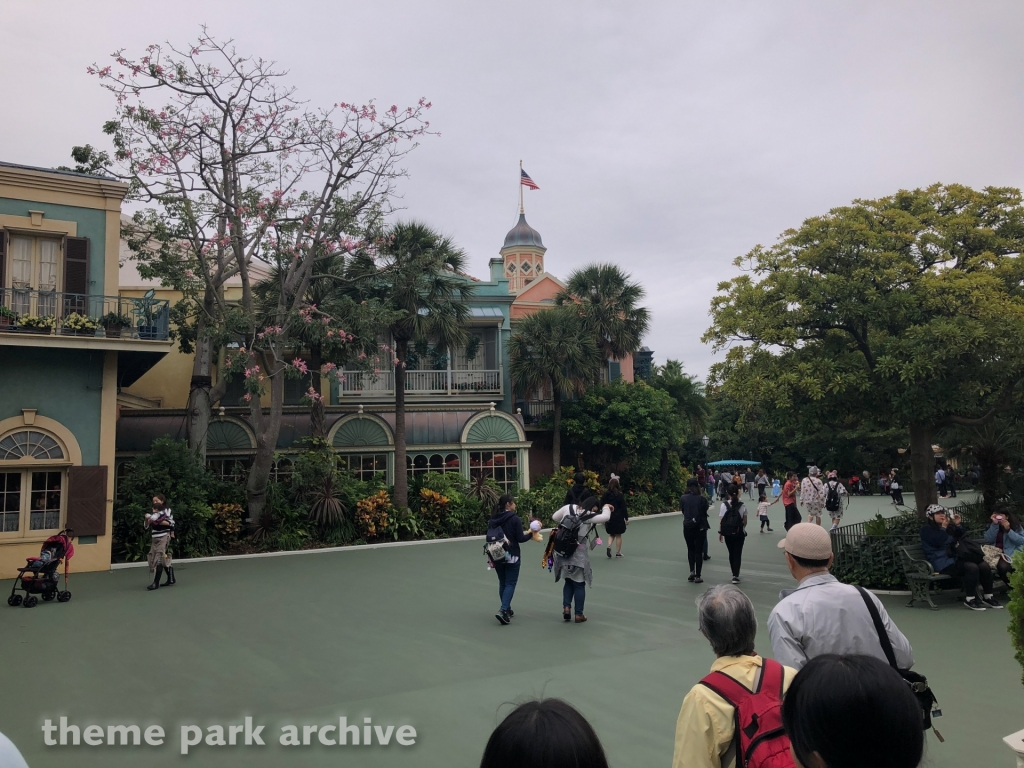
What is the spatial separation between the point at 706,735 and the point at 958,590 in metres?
9.53

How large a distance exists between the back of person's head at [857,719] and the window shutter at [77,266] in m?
15.9

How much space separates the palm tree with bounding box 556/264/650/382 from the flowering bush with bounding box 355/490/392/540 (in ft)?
Answer: 36.2

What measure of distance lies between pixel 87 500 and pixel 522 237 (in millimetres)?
33991

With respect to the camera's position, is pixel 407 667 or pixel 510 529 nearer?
pixel 407 667

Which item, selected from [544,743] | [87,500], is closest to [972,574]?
[544,743]

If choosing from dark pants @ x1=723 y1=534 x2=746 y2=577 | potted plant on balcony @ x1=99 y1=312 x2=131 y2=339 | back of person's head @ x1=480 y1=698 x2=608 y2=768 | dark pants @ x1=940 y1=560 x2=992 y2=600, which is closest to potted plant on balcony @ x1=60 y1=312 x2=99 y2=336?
potted plant on balcony @ x1=99 y1=312 x2=131 y2=339

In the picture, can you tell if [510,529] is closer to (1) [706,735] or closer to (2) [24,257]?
(1) [706,735]

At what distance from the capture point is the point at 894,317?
11.4 meters

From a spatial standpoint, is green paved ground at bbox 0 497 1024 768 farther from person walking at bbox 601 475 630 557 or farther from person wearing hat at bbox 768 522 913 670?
person walking at bbox 601 475 630 557

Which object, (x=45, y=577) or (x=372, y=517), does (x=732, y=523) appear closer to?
(x=372, y=517)

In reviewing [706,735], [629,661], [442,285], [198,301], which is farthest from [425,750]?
[442,285]

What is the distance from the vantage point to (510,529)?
8820 millimetres

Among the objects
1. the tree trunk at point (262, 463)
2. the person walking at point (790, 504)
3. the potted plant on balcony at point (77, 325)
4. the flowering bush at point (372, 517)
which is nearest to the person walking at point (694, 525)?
the person walking at point (790, 504)

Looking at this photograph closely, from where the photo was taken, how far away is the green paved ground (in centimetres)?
526
